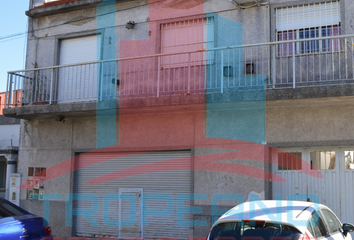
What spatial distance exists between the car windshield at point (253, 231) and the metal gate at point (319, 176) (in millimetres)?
4322

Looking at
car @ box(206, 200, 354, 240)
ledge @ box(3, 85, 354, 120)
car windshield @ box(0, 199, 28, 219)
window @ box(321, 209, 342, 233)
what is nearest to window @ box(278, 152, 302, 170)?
ledge @ box(3, 85, 354, 120)

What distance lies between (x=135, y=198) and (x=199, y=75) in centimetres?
354

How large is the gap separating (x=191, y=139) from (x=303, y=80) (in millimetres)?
2947

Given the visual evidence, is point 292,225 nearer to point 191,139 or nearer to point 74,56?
point 191,139

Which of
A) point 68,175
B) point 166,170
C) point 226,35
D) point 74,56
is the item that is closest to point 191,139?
point 166,170

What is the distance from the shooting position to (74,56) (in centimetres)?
Result: 1195

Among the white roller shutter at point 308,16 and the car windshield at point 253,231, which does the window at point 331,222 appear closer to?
the car windshield at point 253,231

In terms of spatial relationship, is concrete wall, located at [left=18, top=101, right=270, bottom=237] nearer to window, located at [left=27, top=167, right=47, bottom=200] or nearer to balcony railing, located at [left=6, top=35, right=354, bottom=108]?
window, located at [left=27, top=167, right=47, bottom=200]

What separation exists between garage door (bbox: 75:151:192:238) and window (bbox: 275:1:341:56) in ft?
12.0

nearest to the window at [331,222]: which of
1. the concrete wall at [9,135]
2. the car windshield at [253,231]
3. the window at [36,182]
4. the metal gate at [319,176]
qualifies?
the car windshield at [253,231]

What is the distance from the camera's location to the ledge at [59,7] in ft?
38.4

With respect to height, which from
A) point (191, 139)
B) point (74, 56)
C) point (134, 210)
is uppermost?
point (74, 56)

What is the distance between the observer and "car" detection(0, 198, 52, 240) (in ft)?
20.0

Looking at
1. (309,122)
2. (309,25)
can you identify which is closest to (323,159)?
(309,122)
